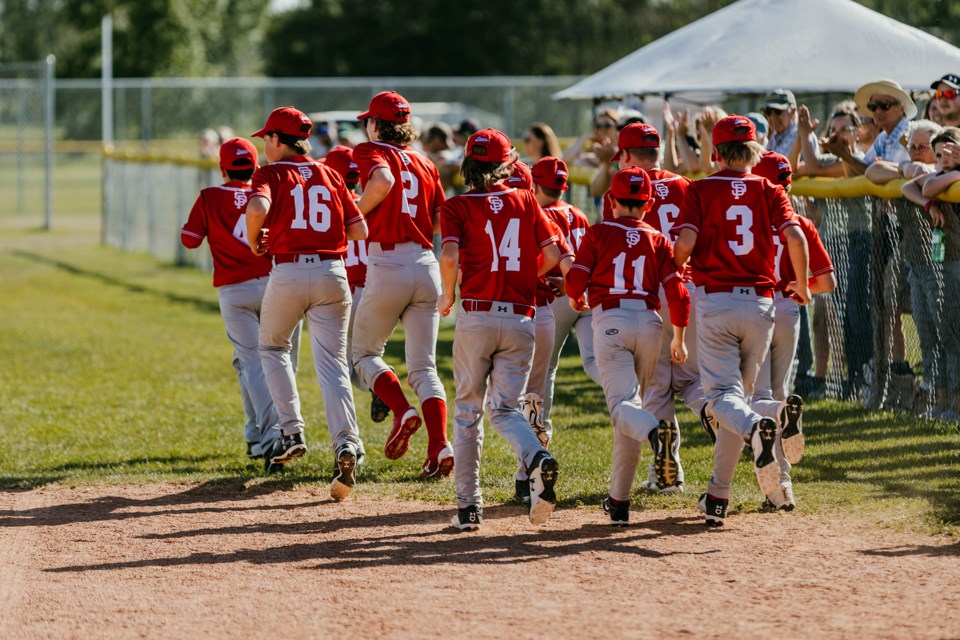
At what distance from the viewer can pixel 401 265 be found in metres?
7.77

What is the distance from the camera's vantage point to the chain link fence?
25391 mm

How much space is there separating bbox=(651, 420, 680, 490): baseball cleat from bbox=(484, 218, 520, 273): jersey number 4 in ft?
3.59

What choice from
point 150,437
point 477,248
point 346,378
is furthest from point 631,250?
point 150,437

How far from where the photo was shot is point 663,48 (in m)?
14.8

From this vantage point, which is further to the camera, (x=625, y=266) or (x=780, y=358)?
(x=780, y=358)

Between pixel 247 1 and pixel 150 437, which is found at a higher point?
pixel 247 1

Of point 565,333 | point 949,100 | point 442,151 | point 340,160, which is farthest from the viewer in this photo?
point 442,151

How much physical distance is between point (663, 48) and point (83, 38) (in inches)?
1604

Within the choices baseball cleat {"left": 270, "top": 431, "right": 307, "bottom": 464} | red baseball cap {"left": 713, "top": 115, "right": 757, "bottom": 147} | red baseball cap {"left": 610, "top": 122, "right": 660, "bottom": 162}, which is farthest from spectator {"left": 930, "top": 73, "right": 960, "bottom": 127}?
baseball cleat {"left": 270, "top": 431, "right": 307, "bottom": 464}

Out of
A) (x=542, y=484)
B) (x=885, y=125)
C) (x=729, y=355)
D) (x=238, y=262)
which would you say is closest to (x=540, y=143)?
(x=238, y=262)

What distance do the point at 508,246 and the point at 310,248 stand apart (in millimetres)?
1397

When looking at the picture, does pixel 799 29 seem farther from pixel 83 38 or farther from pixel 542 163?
pixel 83 38

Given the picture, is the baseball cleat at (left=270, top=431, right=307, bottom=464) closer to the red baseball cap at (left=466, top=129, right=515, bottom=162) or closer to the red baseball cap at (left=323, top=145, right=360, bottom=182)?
the red baseball cap at (left=323, top=145, right=360, bottom=182)

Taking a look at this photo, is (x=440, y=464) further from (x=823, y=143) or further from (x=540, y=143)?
(x=823, y=143)
